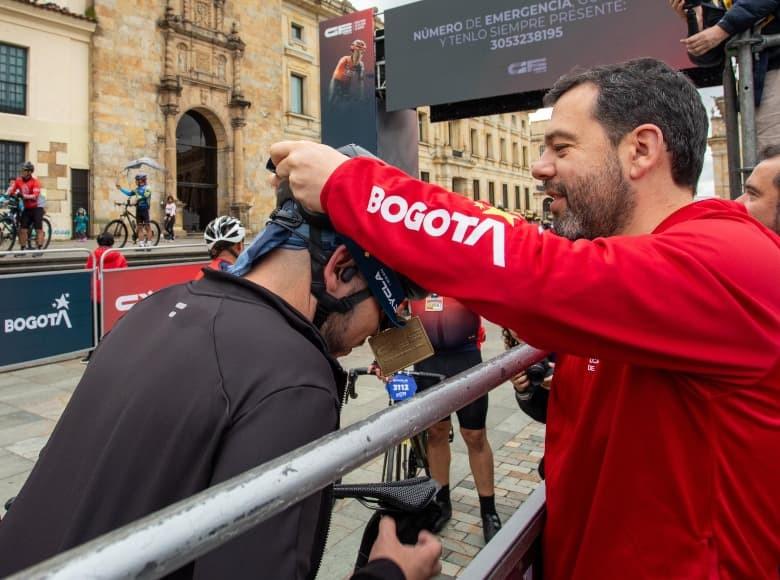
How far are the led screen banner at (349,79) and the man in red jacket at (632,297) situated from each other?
472 inches

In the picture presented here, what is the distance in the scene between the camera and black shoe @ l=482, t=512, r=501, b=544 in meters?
3.80

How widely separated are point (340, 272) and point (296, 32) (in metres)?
35.0

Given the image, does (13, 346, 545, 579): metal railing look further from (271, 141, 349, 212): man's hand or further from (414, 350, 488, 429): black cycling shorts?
(414, 350, 488, 429): black cycling shorts

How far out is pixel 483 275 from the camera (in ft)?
3.48

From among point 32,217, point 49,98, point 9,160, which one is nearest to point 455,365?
point 32,217

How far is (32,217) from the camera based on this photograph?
14.3m

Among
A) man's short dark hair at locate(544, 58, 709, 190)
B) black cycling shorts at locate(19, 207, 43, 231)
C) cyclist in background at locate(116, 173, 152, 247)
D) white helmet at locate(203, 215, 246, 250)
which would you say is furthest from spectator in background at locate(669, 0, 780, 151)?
cyclist in background at locate(116, 173, 152, 247)

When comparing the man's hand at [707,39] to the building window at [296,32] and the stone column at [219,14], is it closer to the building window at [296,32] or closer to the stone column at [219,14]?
the stone column at [219,14]

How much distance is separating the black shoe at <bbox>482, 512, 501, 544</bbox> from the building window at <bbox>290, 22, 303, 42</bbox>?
3292cm

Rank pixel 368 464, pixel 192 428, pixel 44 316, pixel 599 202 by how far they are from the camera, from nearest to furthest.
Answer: pixel 192 428
pixel 599 202
pixel 368 464
pixel 44 316

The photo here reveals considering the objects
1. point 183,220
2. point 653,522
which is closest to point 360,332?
point 653,522

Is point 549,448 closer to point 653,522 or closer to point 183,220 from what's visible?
point 653,522

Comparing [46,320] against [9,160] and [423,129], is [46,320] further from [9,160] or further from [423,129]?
[423,129]

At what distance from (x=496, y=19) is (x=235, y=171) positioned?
18.7 m
